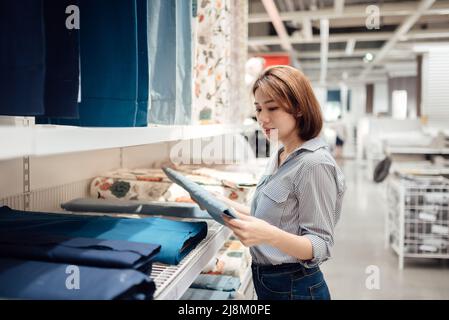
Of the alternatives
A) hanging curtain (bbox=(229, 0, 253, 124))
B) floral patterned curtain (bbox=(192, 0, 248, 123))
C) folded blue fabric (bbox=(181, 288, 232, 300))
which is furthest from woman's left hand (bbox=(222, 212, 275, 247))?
hanging curtain (bbox=(229, 0, 253, 124))

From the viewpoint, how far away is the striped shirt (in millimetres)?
1534

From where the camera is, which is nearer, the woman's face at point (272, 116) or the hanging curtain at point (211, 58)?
the woman's face at point (272, 116)

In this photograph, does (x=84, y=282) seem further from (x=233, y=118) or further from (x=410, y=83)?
(x=410, y=83)

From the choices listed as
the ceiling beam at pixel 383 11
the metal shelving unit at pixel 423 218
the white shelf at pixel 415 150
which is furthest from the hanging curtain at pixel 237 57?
the white shelf at pixel 415 150

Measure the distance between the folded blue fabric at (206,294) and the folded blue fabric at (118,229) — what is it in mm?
658

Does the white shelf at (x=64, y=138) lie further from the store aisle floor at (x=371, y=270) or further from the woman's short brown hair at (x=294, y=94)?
the store aisle floor at (x=371, y=270)

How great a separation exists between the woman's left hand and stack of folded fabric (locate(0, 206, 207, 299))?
15 cm

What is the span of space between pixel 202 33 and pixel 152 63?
1141 millimetres

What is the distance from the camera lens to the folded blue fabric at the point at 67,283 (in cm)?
85

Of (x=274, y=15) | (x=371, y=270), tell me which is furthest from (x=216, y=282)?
(x=274, y=15)

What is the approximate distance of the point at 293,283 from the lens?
65.7 inches

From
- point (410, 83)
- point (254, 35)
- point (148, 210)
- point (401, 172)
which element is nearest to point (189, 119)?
point (148, 210)

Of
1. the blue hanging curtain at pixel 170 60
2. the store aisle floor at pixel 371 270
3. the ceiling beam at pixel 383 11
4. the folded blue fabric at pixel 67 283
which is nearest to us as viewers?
the folded blue fabric at pixel 67 283

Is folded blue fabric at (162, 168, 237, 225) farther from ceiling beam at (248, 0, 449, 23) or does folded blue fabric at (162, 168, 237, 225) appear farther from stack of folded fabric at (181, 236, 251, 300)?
ceiling beam at (248, 0, 449, 23)
